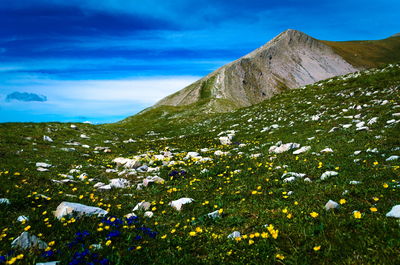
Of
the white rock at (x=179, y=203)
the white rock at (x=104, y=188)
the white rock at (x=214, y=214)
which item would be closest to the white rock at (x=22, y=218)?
the white rock at (x=104, y=188)

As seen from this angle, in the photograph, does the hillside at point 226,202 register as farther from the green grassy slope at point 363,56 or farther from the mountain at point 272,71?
the green grassy slope at point 363,56

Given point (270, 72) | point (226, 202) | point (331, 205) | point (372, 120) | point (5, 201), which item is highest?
point (270, 72)

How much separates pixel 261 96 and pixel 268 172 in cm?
10515

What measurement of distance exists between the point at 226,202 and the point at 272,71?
130 m

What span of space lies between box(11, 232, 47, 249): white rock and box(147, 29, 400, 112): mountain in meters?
66.0

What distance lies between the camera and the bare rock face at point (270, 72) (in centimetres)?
9944

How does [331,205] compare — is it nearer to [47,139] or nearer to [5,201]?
[5,201]

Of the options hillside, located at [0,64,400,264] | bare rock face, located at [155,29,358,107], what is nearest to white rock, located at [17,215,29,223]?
hillside, located at [0,64,400,264]

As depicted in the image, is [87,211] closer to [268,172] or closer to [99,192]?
[99,192]

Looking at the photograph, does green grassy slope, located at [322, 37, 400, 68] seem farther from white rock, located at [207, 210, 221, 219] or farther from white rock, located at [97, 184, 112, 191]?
white rock, located at [207, 210, 221, 219]

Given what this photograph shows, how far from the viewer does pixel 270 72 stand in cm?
12525

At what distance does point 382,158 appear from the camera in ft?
26.2

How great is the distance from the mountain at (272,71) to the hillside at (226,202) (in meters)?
58.4

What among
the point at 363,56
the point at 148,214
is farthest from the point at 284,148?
the point at 363,56
